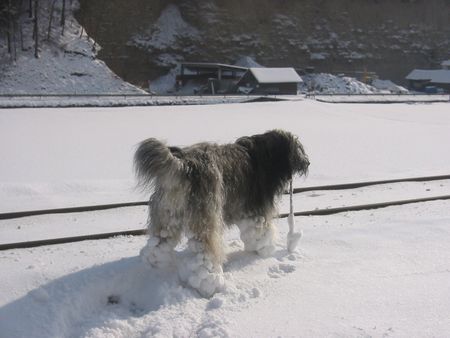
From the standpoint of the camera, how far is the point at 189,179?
13.1ft

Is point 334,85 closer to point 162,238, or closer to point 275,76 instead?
point 275,76

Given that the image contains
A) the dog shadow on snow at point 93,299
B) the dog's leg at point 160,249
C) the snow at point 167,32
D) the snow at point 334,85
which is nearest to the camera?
the dog shadow on snow at point 93,299

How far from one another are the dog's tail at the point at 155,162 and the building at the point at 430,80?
43.2 m

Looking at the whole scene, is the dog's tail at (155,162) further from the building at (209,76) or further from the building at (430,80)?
the building at (430,80)

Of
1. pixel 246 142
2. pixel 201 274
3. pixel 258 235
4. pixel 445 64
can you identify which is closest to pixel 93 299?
pixel 201 274

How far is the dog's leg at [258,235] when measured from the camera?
474 cm

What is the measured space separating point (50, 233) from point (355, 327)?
3.79m

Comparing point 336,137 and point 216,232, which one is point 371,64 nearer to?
point 336,137

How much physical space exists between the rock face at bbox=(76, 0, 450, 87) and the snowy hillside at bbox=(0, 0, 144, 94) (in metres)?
7.02

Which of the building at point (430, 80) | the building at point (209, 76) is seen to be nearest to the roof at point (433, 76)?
the building at point (430, 80)

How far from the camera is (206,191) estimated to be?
4062 mm

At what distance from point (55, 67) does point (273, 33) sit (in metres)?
23.2

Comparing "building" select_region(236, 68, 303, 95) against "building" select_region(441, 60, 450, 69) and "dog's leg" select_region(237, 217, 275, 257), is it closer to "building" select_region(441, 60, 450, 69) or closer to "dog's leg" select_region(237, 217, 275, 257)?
"building" select_region(441, 60, 450, 69)

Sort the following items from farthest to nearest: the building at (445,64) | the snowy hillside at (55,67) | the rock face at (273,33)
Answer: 1. the building at (445,64)
2. the rock face at (273,33)
3. the snowy hillside at (55,67)
